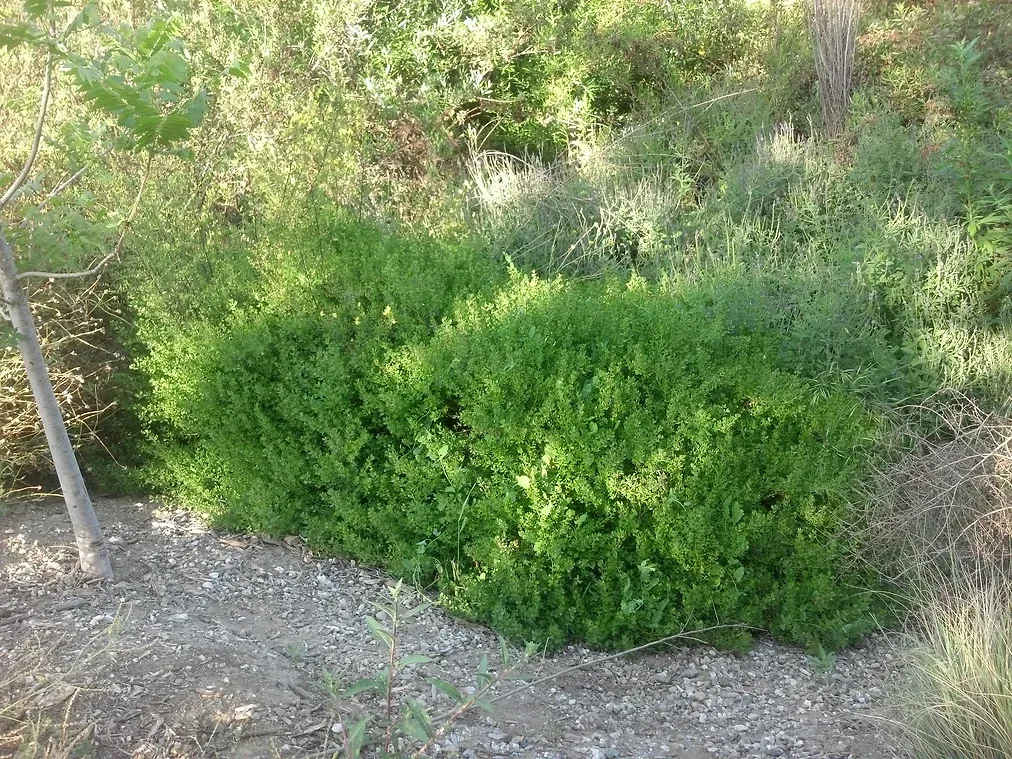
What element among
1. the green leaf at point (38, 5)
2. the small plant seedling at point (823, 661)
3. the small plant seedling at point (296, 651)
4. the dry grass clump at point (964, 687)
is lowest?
the small plant seedling at point (823, 661)

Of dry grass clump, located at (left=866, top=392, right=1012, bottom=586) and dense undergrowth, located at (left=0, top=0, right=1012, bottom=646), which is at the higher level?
dense undergrowth, located at (left=0, top=0, right=1012, bottom=646)

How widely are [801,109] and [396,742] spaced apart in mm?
6302

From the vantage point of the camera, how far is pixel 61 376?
4.64 metres

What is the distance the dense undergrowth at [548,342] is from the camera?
12.4ft

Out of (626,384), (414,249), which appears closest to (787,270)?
(626,384)

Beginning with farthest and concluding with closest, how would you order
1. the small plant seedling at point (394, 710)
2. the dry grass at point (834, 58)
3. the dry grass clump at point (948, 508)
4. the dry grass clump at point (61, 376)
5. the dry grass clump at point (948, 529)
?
the dry grass at point (834, 58)
the dry grass clump at point (61, 376)
the dry grass clump at point (948, 508)
the dry grass clump at point (948, 529)
the small plant seedling at point (394, 710)

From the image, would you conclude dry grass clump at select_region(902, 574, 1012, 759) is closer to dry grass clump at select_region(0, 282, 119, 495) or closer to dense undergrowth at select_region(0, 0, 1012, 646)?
dense undergrowth at select_region(0, 0, 1012, 646)

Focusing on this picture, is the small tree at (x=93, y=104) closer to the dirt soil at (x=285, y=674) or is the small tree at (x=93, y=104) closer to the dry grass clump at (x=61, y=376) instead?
the dirt soil at (x=285, y=674)

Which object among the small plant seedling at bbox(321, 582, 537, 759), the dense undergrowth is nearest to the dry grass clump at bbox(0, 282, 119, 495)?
the dense undergrowth

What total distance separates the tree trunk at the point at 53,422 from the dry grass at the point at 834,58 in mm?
5715

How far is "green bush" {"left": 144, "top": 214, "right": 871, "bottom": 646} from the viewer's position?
3748 mm

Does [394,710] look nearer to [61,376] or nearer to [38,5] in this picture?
[38,5]

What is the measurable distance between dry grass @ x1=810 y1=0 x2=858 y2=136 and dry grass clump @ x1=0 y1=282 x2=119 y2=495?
5327mm

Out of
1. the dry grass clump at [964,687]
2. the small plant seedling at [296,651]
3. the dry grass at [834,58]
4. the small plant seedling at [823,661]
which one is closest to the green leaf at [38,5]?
the small plant seedling at [296,651]
